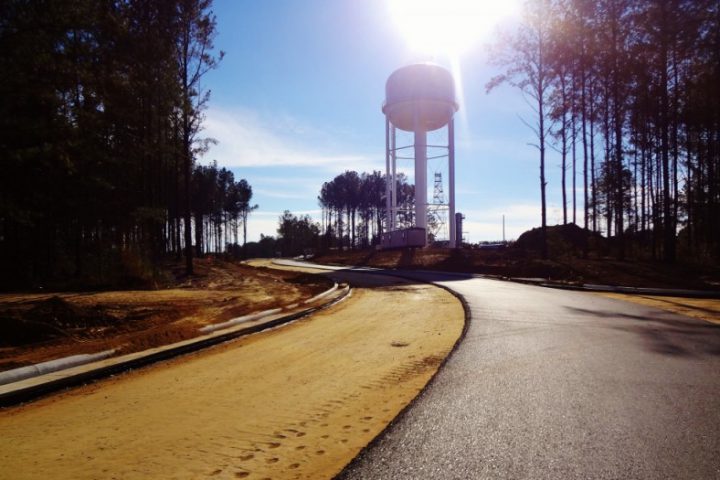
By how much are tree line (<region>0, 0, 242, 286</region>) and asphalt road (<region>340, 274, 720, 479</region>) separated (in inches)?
575

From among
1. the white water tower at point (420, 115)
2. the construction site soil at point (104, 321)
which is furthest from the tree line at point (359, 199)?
the construction site soil at point (104, 321)

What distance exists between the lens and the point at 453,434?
3.77 m

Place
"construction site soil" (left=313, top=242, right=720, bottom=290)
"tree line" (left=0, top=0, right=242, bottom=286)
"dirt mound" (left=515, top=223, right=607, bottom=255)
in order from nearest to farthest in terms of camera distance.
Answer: "tree line" (left=0, top=0, right=242, bottom=286) → "construction site soil" (left=313, top=242, right=720, bottom=290) → "dirt mound" (left=515, top=223, right=607, bottom=255)

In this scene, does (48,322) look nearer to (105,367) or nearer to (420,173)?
(105,367)

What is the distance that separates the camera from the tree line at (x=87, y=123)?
14562 mm

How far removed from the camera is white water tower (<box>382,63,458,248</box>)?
47719mm

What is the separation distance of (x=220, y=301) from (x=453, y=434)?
11.1 m

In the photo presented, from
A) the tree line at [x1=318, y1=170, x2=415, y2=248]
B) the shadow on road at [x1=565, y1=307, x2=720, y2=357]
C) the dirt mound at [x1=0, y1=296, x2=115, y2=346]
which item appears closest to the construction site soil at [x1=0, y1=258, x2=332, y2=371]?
the dirt mound at [x1=0, y1=296, x2=115, y2=346]

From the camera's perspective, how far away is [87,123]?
1831cm

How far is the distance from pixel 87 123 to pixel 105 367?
602 inches

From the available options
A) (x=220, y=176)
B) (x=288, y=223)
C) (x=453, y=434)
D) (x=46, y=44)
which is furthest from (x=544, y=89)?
(x=288, y=223)

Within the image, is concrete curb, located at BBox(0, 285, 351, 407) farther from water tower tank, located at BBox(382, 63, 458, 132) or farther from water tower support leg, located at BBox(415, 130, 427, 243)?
water tower tank, located at BBox(382, 63, 458, 132)

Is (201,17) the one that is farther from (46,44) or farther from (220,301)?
(220,301)

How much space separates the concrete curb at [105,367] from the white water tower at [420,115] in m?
39.3
